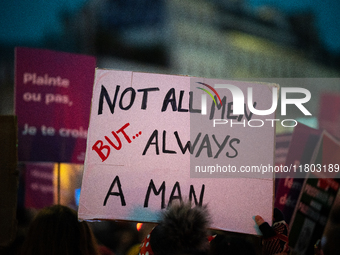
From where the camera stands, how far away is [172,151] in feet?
5.53

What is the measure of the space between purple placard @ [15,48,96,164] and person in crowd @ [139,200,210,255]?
1690 millimetres

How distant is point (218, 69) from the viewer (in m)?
13.2

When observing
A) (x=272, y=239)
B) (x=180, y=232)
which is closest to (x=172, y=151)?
(x=180, y=232)

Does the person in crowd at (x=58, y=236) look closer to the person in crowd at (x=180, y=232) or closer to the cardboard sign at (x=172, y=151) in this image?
the cardboard sign at (x=172, y=151)

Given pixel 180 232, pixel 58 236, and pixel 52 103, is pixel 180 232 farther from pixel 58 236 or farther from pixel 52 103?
pixel 52 103

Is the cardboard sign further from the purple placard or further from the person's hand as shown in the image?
the purple placard

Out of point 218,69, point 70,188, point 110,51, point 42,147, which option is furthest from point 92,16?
point 42,147

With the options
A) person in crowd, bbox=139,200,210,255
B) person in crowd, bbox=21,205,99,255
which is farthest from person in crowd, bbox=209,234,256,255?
person in crowd, bbox=21,205,99,255

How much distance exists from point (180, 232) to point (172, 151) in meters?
0.48

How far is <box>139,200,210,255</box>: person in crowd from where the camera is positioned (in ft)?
4.19

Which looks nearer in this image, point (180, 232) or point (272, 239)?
point (180, 232)

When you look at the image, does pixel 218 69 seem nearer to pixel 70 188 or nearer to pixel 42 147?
pixel 70 188

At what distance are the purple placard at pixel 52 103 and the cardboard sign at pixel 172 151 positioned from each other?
1.31m

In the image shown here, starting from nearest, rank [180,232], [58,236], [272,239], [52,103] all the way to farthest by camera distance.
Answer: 1. [180,232]
2. [58,236]
3. [272,239]
4. [52,103]
